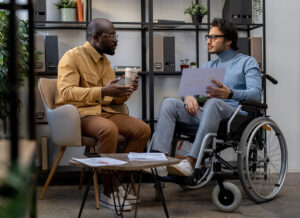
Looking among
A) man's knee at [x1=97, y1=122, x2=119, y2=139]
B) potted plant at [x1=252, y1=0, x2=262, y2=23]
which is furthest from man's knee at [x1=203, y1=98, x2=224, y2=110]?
potted plant at [x1=252, y1=0, x2=262, y2=23]

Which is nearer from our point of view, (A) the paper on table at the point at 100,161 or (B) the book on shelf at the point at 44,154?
(A) the paper on table at the point at 100,161

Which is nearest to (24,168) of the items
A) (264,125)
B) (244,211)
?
(244,211)

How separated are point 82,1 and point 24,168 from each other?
350cm

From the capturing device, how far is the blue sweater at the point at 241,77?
2.77 m

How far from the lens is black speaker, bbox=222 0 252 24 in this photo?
371 cm

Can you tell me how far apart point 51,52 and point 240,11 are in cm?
158

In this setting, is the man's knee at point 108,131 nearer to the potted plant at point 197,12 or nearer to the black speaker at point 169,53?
the black speaker at point 169,53

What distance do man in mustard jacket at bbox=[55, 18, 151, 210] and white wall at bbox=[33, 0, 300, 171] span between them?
91cm

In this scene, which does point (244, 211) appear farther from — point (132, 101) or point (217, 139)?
point (132, 101)

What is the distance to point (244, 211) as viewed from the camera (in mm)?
2551

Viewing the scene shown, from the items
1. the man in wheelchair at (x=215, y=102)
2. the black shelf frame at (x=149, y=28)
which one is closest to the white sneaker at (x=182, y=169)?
the man in wheelchair at (x=215, y=102)

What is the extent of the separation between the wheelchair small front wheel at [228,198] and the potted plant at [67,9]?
1.85 metres

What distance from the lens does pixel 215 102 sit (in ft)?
8.57

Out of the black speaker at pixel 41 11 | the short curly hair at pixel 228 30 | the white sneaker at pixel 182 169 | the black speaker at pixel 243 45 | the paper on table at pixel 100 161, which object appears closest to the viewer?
the paper on table at pixel 100 161
